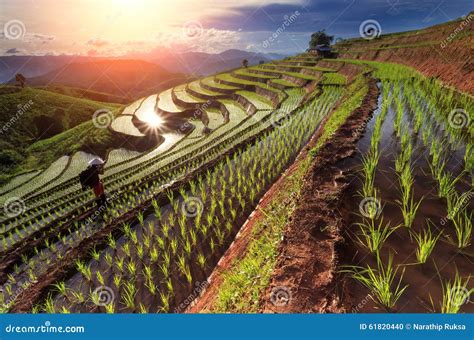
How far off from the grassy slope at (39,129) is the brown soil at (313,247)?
2064 cm

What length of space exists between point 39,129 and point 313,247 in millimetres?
43000

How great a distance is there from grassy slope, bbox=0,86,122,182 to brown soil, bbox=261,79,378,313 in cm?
2064

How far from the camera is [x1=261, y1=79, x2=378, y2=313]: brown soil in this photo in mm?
2975

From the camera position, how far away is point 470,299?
9.11 feet

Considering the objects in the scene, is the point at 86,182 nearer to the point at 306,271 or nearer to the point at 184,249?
the point at 184,249

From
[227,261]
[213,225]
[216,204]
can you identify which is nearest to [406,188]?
[227,261]

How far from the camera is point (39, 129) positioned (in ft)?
119

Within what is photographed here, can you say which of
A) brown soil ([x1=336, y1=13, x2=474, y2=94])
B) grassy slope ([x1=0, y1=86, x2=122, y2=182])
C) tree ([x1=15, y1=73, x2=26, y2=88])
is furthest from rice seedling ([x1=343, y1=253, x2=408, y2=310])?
tree ([x1=15, y1=73, x2=26, y2=88])

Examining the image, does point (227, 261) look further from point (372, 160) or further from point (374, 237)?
point (372, 160)

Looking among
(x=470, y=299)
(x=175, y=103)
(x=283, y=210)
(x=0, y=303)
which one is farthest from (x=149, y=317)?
(x=175, y=103)

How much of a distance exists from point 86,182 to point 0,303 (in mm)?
3080

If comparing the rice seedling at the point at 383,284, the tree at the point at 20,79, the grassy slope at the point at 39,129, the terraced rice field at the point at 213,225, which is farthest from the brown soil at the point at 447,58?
the tree at the point at 20,79

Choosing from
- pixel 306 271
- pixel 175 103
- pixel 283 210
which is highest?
pixel 175 103

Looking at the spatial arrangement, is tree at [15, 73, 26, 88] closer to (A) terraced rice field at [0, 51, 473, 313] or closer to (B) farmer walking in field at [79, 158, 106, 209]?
(A) terraced rice field at [0, 51, 473, 313]
